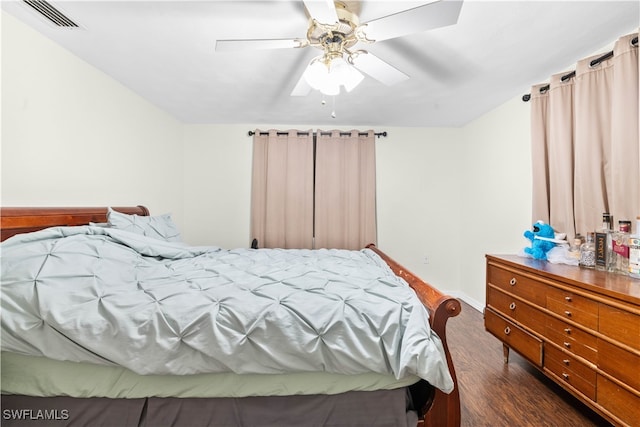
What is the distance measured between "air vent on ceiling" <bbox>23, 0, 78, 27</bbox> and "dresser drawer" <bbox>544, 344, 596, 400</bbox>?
11.7 ft

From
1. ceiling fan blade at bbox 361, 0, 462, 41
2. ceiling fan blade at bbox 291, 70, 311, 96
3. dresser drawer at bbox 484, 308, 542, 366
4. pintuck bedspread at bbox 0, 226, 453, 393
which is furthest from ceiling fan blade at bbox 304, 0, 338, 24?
dresser drawer at bbox 484, 308, 542, 366

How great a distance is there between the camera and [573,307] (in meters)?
1.61

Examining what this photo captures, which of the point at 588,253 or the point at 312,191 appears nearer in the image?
the point at 588,253

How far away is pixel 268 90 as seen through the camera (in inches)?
111

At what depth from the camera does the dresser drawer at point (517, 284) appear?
6.12 ft

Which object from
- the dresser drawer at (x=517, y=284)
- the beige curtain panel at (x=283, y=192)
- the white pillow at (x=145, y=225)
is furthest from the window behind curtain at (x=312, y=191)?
the dresser drawer at (x=517, y=284)

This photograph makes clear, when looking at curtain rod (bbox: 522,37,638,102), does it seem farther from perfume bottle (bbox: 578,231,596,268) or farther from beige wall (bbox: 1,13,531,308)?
perfume bottle (bbox: 578,231,596,268)

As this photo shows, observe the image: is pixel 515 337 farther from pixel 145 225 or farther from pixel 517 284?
pixel 145 225

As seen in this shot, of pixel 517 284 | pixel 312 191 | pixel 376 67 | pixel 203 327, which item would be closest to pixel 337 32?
pixel 376 67

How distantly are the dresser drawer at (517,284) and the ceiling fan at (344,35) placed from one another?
162cm

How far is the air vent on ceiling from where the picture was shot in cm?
169

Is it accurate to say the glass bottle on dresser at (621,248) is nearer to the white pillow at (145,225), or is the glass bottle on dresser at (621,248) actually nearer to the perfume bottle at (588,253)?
the perfume bottle at (588,253)

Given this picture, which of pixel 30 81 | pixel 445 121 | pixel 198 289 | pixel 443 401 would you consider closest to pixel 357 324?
pixel 443 401

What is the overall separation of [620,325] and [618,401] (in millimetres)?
348
